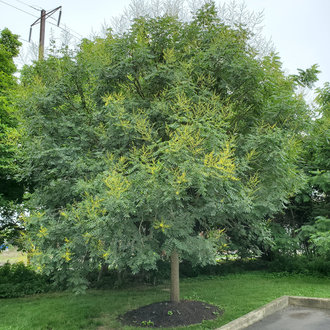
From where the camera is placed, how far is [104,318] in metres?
7.20

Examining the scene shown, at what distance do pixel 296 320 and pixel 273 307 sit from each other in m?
0.67

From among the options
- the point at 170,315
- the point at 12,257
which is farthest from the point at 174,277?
the point at 12,257

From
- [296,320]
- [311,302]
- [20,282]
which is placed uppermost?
[20,282]

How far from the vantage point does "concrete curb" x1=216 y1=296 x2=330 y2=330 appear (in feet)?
20.1

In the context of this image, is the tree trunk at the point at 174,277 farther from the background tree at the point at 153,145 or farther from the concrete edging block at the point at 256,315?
the concrete edging block at the point at 256,315

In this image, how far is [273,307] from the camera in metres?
7.29

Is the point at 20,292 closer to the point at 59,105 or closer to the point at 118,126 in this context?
the point at 59,105

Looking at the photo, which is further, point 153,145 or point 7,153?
point 7,153

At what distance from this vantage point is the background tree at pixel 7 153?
34.5ft

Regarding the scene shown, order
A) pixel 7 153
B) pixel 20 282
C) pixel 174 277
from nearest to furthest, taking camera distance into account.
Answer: pixel 174 277, pixel 7 153, pixel 20 282

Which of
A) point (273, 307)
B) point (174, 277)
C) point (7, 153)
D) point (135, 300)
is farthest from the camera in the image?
point (7, 153)

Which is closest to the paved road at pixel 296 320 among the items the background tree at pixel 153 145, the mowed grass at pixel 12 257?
the background tree at pixel 153 145

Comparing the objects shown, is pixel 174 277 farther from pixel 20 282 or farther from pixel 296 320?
pixel 20 282

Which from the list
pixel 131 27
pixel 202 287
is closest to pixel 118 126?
pixel 131 27
